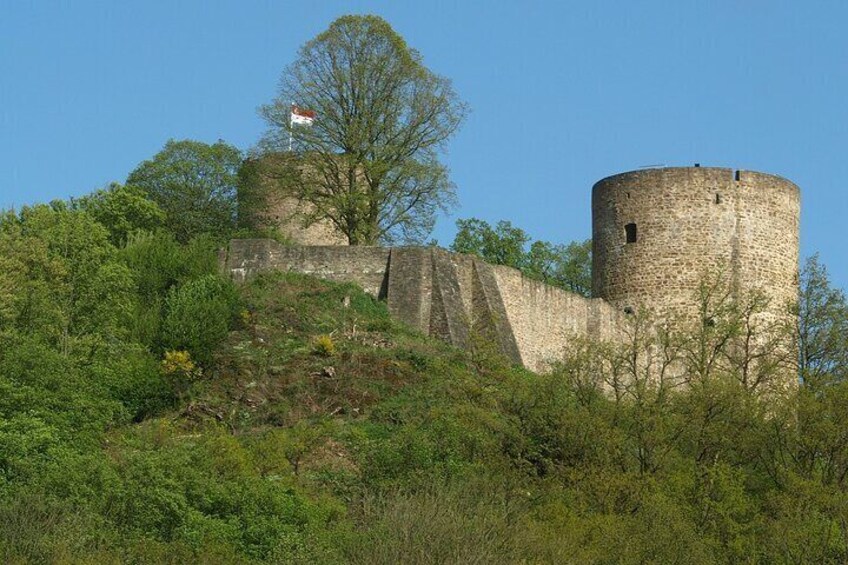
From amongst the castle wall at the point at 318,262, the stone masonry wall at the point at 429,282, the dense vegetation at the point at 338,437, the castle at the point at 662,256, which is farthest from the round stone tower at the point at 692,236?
the castle wall at the point at 318,262

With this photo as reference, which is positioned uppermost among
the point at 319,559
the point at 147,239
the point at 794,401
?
the point at 147,239

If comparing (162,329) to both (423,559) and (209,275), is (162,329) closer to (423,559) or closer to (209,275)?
(209,275)

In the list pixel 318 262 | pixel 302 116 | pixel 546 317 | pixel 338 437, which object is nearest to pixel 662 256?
pixel 546 317

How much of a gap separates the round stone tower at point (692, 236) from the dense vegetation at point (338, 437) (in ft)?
16.9

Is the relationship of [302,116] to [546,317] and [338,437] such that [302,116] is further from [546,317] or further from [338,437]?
[338,437]

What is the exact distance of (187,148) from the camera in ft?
195

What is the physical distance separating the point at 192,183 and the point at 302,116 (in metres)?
7.49

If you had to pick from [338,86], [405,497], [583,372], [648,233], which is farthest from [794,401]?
[338,86]

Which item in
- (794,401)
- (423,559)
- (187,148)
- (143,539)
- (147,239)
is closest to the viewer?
(423,559)

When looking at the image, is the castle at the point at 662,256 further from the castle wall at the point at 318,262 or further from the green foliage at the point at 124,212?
the green foliage at the point at 124,212

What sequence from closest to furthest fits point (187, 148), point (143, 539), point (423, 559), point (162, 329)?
point (423, 559)
point (143, 539)
point (162, 329)
point (187, 148)

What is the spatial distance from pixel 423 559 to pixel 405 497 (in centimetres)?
275

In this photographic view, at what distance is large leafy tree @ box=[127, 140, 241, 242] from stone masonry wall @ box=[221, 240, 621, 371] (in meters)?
10.2

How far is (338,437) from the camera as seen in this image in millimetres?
39938
